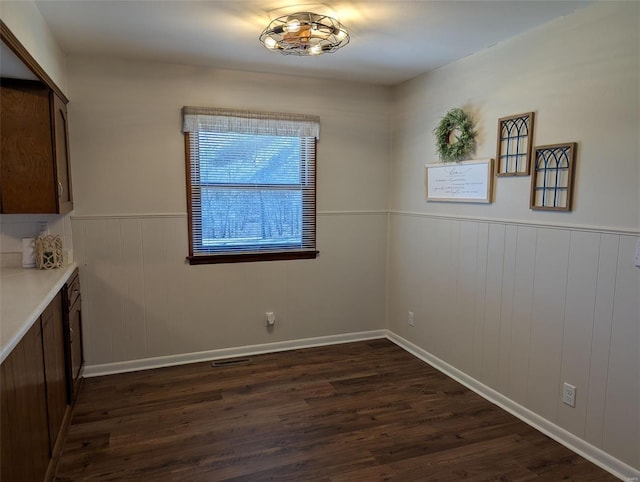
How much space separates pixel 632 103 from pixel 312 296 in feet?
9.25

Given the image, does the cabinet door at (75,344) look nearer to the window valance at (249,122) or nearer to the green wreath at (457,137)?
the window valance at (249,122)

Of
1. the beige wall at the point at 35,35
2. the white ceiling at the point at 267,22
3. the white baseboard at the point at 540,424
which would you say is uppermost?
the white ceiling at the point at 267,22

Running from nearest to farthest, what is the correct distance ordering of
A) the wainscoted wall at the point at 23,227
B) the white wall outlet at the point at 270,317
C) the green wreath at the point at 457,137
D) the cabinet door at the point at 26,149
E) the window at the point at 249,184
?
1. the cabinet door at the point at 26,149
2. the wainscoted wall at the point at 23,227
3. the green wreath at the point at 457,137
4. the window at the point at 249,184
5. the white wall outlet at the point at 270,317

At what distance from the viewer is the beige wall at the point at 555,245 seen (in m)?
2.22

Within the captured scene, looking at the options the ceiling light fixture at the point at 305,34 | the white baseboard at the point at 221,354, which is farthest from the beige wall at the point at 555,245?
the ceiling light fixture at the point at 305,34

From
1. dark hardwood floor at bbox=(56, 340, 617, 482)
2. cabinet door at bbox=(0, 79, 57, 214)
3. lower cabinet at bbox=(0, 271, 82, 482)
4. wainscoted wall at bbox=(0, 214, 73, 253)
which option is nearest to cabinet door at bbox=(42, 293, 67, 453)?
lower cabinet at bbox=(0, 271, 82, 482)

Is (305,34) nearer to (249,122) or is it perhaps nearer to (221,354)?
(249,122)

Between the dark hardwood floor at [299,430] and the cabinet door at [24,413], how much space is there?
0.41 metres

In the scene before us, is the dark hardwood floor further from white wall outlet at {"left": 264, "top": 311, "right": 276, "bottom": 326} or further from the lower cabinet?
white wall outlet at {"left": 264, "top": 311, "right": 276, "bottom": 326}

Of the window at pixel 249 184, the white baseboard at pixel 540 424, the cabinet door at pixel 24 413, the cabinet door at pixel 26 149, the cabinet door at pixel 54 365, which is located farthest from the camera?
the window at pixel 249 184

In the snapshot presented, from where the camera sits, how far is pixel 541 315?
2.69 m

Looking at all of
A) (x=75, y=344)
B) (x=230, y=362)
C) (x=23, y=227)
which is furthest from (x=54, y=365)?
(x=230, y=362)

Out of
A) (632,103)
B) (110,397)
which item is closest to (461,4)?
(632,103)

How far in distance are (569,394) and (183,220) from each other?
9.92ft
